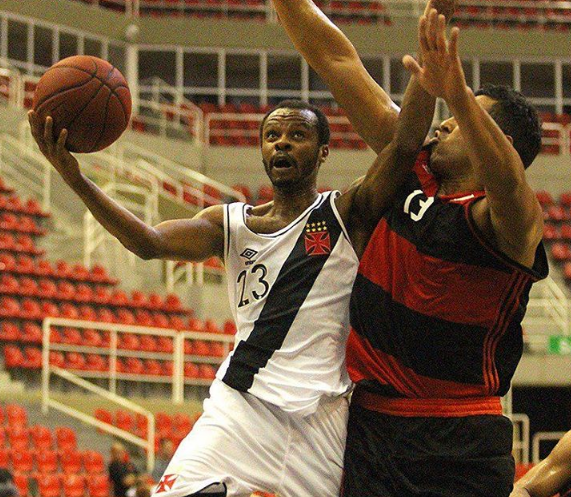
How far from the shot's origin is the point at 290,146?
4.41m

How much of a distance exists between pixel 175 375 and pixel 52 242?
4.32 meters

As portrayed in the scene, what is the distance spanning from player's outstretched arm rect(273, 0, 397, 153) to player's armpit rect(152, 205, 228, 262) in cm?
67

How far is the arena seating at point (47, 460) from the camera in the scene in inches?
457

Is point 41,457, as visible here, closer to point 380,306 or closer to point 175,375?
point 175,375

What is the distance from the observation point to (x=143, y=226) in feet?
14.4

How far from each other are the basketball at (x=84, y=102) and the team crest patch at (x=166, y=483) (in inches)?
49.1

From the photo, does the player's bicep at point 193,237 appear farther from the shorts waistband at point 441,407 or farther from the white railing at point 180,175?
the white railing at point 180,175

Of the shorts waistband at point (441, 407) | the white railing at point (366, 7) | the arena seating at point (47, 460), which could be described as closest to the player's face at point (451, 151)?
the shorts waistband at point (441, 407)

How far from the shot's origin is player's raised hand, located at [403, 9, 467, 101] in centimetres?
338

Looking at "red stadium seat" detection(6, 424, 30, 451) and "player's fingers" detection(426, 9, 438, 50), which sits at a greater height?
"player's fingers" detection(426, 9, 438, 50)

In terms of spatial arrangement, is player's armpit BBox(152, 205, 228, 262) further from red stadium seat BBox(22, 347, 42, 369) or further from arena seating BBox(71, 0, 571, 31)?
arena seating BBox(71, 0, 571, 31)

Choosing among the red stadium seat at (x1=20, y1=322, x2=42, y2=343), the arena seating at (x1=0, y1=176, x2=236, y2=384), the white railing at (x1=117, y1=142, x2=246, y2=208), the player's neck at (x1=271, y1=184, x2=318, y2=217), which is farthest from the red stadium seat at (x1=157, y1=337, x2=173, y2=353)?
the player's neck at (x1=271, y1=184, x2=318, y2=217)

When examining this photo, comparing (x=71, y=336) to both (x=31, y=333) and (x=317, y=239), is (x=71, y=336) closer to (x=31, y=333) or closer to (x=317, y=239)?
(x=31, y=333)

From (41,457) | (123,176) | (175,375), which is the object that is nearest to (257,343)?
(41,457)
